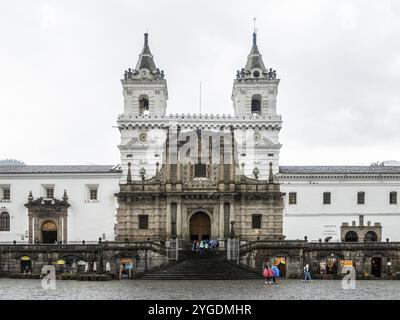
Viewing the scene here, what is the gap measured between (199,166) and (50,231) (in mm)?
15505

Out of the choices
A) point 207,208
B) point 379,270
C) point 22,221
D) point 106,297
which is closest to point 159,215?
point 207,208

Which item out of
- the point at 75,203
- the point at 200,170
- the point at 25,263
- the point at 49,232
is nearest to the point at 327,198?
the point at 200,170

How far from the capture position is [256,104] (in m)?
67.4

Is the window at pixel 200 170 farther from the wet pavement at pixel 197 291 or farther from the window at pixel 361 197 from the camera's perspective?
the wet pavement at pixel 197 291

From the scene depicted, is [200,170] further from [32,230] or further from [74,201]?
[32,230]

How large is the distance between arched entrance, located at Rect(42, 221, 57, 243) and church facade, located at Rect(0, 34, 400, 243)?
95mm

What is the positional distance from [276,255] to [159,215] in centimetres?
1345

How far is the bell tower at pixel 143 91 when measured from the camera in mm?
66250

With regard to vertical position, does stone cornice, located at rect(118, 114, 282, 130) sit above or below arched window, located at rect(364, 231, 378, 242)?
above

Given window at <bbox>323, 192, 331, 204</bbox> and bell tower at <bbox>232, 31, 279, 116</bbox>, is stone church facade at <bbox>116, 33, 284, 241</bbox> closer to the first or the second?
bell tower at <bbox>232, 31, 279, 116</bbox>

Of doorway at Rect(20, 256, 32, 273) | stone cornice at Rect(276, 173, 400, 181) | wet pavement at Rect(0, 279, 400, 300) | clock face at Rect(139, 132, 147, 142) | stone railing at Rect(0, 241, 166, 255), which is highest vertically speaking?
clock face at Rect(139, 132, 147, 142)

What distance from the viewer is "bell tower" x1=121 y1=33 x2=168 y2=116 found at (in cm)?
6625

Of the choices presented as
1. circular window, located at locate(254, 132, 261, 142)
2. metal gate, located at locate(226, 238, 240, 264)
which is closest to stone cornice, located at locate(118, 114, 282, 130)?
circular window, located at locate(254, 132, 261, 142)
